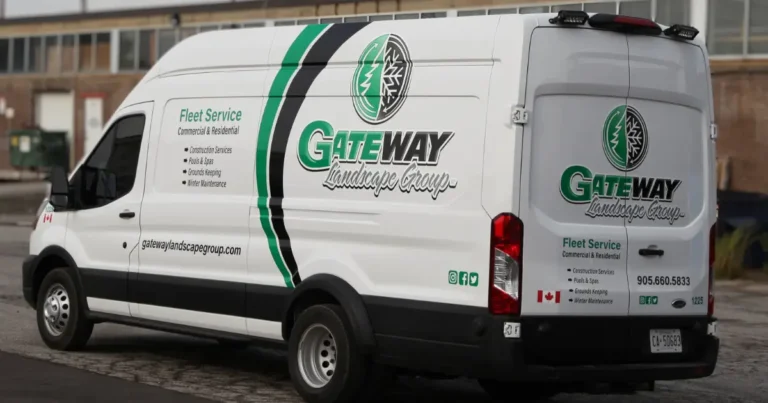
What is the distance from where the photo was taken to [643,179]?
27.9 feet

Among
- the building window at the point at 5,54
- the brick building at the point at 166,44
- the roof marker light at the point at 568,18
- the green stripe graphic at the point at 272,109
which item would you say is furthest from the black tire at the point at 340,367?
the building window at the point at 5,54

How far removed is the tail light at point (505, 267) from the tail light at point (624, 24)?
1370 mm

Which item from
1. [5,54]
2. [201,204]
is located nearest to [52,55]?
[5,54]

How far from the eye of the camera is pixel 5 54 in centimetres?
4484

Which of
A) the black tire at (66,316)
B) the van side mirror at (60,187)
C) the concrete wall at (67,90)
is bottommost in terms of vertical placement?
the black tire at (66,316)

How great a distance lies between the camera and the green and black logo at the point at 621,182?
821cm

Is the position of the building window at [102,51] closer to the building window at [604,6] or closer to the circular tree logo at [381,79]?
the building window at [604,6]

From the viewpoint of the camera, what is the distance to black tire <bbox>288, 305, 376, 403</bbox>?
8.53m

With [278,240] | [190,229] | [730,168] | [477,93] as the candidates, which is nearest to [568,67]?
[477,93]

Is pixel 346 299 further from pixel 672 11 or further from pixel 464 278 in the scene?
pixel 672 11

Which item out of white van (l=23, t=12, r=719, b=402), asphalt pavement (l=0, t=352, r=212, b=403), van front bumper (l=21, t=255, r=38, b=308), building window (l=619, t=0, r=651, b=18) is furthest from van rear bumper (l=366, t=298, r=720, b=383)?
building window (l=619, t=0, r=651, b=18)

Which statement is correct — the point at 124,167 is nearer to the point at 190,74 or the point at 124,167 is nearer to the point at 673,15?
the point at 190,74

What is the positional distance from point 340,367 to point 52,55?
3667cm

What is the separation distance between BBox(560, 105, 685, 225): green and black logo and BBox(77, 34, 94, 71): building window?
35.4 m
